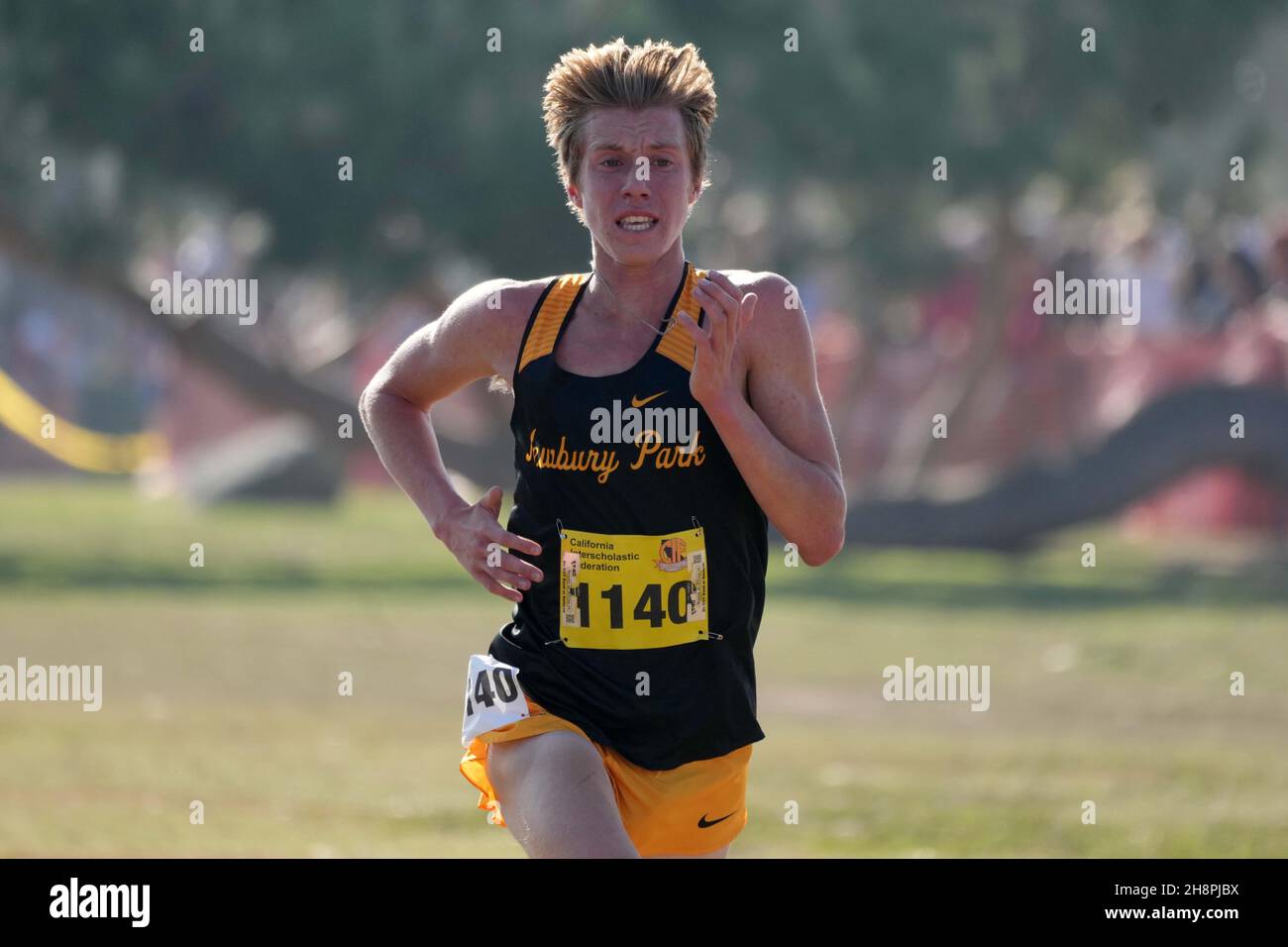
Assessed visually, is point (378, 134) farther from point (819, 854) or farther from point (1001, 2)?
point (819, 854)

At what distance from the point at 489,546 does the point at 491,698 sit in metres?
0.36

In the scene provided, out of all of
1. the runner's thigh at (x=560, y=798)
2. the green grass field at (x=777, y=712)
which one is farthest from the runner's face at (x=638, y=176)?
the green grass field at (x=777, y=712)

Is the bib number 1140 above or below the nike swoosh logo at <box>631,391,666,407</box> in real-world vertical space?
below

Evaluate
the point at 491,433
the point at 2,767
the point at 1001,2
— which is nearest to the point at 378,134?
the point at 491,433

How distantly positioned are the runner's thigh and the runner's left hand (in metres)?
0.80

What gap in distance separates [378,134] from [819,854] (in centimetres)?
1512

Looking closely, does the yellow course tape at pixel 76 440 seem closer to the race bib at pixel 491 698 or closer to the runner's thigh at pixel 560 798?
the race bib at pixel 491 698

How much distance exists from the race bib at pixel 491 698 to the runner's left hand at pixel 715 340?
0.78 metres

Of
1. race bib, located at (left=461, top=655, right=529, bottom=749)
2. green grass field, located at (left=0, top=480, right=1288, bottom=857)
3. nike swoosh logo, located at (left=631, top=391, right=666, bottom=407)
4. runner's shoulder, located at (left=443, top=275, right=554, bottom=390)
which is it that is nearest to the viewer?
nike swoosh logo, located at (left=631, top=391, right=666, bottom=407)

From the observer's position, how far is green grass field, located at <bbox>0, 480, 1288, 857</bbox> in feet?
29.0

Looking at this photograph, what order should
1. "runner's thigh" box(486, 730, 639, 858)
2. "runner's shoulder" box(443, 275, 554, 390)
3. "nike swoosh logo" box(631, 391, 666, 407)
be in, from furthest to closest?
"runner's shoulder" box(443, 275, 554, 390) → "nike swoosh logo" box(631, 391, 666, 407) → "runner's thigh" box(486, 730, 639, 858)

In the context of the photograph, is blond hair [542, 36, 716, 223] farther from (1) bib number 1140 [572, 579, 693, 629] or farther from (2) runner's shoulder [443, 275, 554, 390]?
(1) bib number 1140 [572, 579, 693, 629]

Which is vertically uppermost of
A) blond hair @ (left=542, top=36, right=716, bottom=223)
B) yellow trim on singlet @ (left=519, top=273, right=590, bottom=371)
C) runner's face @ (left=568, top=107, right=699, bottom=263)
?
blond hair @ (left=542, top=36, right=716, bottom=223)

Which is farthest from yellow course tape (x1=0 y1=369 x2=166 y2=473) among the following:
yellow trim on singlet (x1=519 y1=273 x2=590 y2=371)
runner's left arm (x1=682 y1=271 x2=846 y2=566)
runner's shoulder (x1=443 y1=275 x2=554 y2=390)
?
runner's left arm (x1=682 y1=271 x2=846 y2=566)
